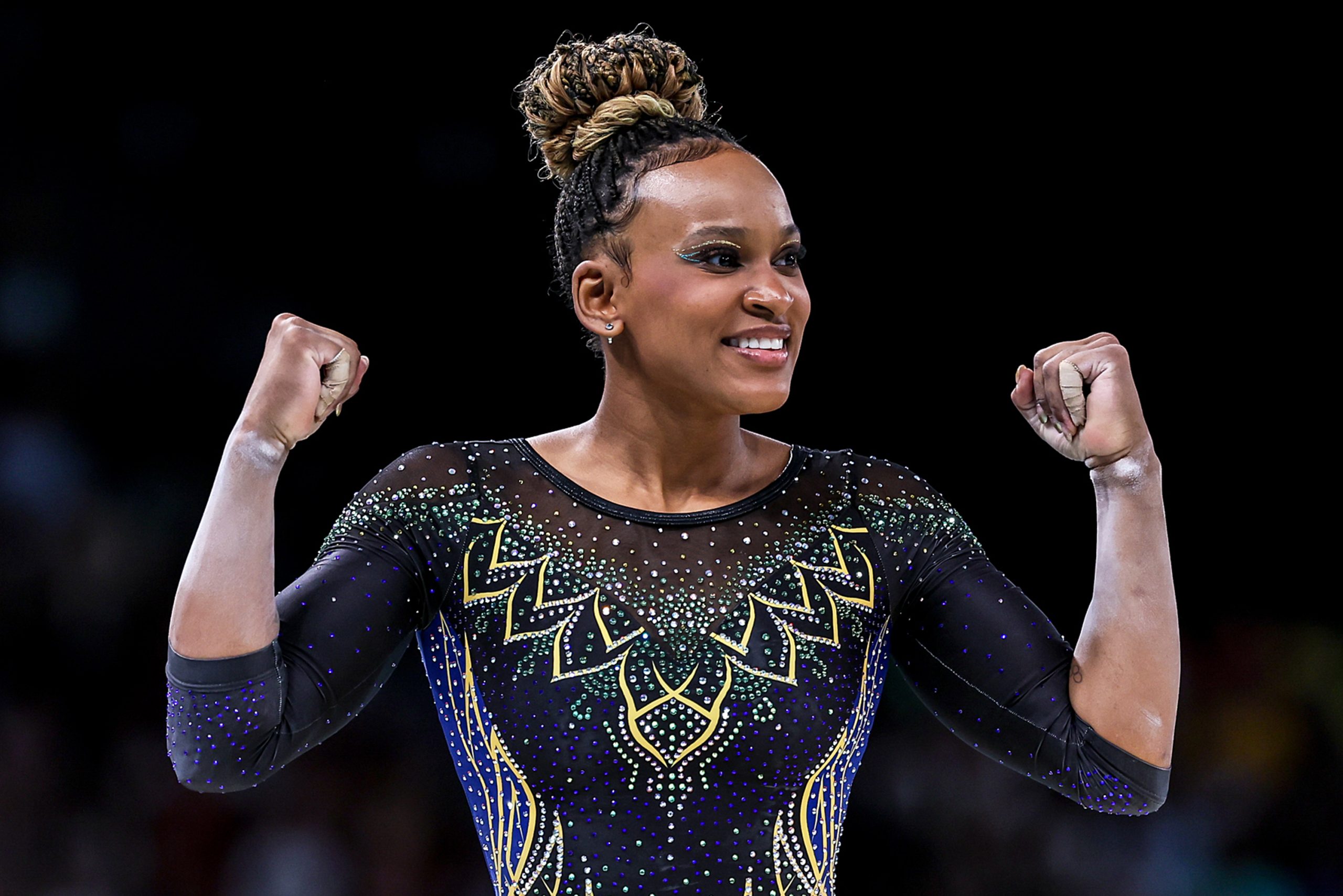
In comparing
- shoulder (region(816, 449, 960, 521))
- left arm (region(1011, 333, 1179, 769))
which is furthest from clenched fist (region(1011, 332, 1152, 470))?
shoulder (region(816, 449, 960, 521))

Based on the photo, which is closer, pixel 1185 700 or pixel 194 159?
pixel 194 159

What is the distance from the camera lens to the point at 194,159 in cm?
322

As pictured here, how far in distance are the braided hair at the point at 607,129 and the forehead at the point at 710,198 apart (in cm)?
2

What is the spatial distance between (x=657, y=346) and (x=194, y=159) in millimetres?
1886

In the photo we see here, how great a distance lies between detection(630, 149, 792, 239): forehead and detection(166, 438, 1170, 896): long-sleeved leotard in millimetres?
340

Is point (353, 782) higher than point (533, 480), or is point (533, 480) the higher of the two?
point (533, 480)

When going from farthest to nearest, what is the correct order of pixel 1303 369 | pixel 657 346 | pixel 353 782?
pixel 1303 369, pixel 353 782, pixel 657 346

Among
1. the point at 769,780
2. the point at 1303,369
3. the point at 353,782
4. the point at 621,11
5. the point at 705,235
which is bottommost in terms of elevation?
the point at 353,782

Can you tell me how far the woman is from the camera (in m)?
1.63

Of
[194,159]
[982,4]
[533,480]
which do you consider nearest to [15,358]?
[194,159]

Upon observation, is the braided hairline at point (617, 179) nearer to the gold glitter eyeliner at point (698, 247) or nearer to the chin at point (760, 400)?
→ the gold glitter eyeliner at point (698, 247)

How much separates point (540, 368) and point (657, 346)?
168 cm

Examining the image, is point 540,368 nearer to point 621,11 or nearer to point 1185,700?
point 621,11

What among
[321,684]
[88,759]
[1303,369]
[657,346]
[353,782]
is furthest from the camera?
[1303,369]
